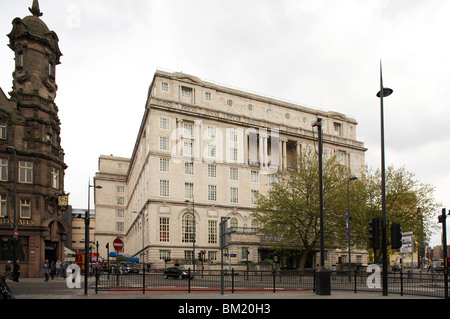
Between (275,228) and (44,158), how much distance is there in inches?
1085

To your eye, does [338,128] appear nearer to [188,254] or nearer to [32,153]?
[188,254]

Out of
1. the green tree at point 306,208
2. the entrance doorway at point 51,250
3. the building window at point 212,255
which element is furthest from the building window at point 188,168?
the entrance doorway at point 51,250

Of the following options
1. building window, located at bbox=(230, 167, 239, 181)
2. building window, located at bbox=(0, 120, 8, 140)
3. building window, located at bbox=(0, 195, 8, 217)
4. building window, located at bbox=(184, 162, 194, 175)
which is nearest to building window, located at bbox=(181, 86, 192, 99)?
building window, located at bbox=(184, 162, 194, 175)

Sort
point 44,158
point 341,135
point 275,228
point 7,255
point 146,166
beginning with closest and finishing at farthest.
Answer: point 7,255
point 44,158
point 275,228
point 146,166
point 341,135

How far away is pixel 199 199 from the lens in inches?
2872

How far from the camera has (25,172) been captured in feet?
145

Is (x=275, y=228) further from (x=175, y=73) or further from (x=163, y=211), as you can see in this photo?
(x=175, y=73)

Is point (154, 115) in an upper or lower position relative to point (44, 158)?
upper

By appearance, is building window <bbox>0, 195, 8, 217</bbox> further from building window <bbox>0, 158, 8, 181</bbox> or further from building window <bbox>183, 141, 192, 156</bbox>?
building window <bbox>183, 141, 192, 156</bbox>

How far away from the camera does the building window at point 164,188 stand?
6988 centimetres
